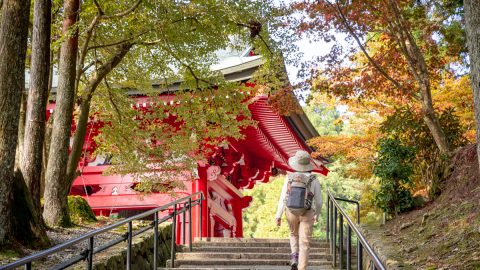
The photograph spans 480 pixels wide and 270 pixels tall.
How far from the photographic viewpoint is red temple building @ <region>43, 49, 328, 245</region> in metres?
12.7

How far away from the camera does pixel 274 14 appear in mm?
9492

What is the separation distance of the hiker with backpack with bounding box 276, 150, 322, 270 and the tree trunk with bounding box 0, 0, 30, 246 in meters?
2.75

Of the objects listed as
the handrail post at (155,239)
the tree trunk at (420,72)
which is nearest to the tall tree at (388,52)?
the tree trunk at (420,72)

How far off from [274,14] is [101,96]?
363 centimetres

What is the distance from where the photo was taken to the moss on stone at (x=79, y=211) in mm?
9523

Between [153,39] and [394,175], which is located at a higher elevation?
[153,39]

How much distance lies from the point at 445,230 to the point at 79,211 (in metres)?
5.69

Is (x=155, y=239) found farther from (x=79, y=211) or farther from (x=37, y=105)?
(x=79, y=211)

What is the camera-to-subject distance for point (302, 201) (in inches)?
247

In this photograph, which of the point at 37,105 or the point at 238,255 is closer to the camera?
the point at 37,105

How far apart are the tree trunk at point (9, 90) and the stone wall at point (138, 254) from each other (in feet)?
3.13

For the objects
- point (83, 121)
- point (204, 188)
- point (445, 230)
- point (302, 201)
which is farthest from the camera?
point (204, 188)

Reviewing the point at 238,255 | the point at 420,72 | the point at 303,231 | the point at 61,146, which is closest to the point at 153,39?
the point at 61,146

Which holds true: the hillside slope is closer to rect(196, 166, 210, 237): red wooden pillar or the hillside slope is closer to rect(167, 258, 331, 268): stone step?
rect(167, 258, 331, 268): stone step
